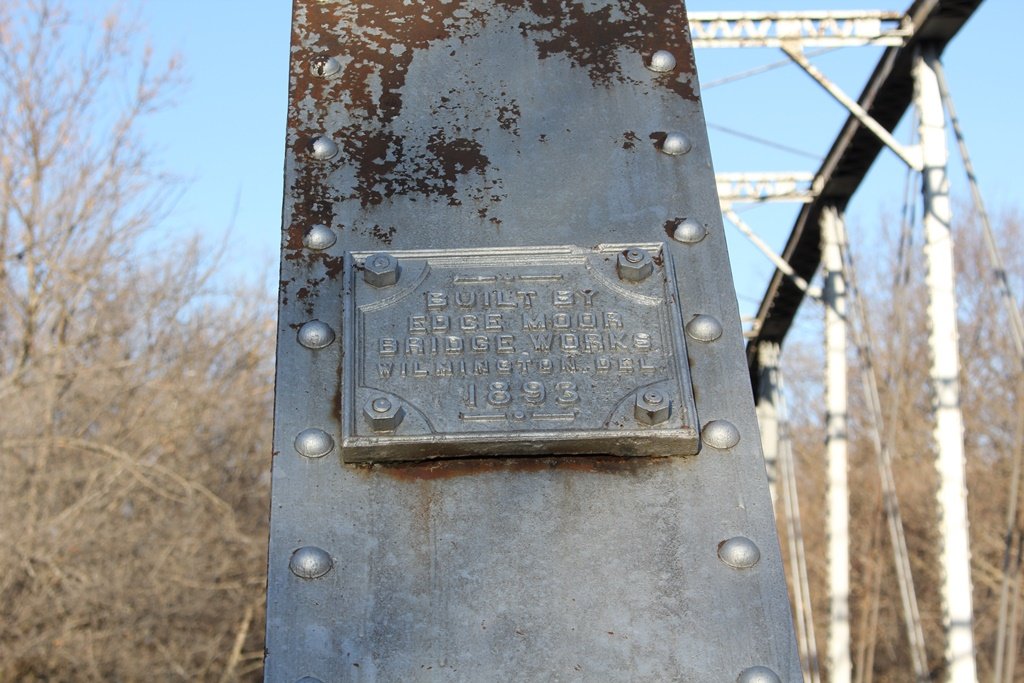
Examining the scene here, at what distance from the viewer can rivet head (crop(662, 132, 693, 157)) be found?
206 cm

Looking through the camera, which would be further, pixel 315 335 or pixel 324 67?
pixel 324 67

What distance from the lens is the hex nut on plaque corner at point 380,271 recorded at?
1.91m

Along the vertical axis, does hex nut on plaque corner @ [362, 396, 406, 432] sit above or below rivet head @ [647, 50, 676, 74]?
below

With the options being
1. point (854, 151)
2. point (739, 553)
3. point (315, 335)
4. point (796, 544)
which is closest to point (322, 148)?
point (315, 335)

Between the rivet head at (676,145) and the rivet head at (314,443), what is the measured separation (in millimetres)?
726

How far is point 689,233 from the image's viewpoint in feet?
6.48

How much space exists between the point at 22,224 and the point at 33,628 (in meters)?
5.10

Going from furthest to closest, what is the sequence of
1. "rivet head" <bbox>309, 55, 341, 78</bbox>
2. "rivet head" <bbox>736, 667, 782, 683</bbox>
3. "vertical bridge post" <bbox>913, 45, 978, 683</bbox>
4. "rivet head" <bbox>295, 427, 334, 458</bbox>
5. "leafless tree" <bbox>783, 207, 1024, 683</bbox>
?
"leafless tree" <bbox>783, 207, 1024, 683</bbox>, "vertical bridge post" <bbox>913, 45, 978, 683</bbox>, "rivet head" <bbox>309, 55, 341, 78</bbox>, "rivet head" <bbox>295, 427, 334, 458</bbox>, "rivet head" <bbox>736, 667, 782, 683</bbox>

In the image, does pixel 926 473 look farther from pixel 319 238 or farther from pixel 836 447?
pixel 319 238

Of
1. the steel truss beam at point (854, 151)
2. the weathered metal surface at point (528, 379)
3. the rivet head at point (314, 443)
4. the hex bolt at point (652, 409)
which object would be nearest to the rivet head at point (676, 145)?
the weathered metal surface at point (528, 379)

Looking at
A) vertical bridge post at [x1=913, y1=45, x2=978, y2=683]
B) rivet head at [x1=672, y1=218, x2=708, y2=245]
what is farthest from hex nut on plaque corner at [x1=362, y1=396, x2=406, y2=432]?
vertical bridge post at [x1=913, y1=45, x2=978, y2=683]

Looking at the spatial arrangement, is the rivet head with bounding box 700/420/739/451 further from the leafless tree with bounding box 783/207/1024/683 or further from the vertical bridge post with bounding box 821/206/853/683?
the leafless tree with bounding box 783/207/1024/683

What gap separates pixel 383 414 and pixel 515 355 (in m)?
0.22

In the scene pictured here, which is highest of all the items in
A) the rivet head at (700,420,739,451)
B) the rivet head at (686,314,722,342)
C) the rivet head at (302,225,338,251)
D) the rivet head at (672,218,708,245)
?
the rivet head at (302,225,338,251)
